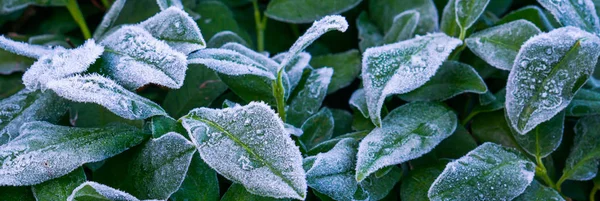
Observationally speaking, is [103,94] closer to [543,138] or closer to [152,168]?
[152,168]

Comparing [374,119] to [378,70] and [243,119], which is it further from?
[243,119]

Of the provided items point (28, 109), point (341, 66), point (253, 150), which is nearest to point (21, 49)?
point (28, 109)

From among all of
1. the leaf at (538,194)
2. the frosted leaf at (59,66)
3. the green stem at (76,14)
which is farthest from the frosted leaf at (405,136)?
the green stem at (76,14)

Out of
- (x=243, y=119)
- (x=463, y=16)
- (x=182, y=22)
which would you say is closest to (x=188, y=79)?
(x=182, y=22)

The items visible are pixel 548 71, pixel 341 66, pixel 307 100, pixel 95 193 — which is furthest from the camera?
pixel 341 66

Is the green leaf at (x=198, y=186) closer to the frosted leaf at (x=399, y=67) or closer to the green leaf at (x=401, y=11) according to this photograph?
the frosted leaf at (x=399, y=67)

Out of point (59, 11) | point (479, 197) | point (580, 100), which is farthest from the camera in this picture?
point (59, 11)
